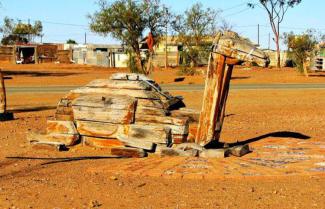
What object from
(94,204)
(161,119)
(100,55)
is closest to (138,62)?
(100,55)

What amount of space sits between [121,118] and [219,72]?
184 cm

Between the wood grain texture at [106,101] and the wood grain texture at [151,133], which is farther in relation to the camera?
the wood grain texture at [106,101]

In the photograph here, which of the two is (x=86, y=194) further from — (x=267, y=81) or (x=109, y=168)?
(x=267, y=81)

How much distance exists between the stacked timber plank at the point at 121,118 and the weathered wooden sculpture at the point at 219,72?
546 millimetres

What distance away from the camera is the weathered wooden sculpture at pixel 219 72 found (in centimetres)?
821

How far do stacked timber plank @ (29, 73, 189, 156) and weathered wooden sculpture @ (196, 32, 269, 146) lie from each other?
55 cm

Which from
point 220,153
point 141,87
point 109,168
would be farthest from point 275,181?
point 141,87

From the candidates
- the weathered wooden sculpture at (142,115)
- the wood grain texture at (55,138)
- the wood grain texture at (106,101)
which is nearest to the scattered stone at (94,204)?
the weathered wooden sculpture at (142,115)

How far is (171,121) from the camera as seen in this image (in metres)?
9.16

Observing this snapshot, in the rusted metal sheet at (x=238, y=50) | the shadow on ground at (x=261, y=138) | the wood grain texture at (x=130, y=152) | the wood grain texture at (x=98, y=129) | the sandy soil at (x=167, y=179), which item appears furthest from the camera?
the wood grain texture at (x=98, y=129)

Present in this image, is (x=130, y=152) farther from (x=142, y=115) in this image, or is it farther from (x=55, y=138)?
(x=55, y=138)

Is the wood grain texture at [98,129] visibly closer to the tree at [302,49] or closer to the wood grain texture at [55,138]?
the wood grain texture at [55,138]

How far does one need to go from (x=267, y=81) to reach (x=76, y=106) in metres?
27.2

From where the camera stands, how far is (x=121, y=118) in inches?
369
